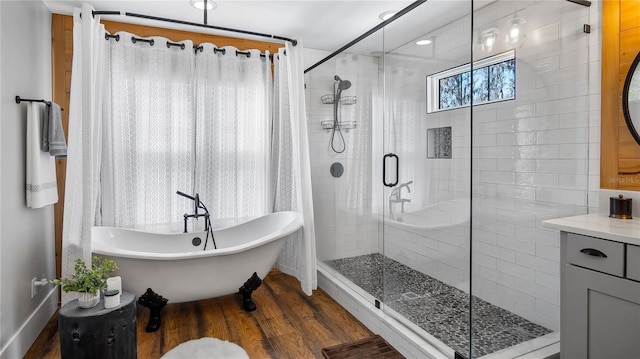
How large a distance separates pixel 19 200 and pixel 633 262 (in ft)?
11.0

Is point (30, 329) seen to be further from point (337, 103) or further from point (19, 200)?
point (337, 103)

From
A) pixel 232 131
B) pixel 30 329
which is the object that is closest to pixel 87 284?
pixel 30 329

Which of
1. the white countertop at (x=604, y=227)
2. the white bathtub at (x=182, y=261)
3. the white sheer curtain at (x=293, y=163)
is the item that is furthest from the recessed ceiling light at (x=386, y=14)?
the white countertop at (x=604, y=227)

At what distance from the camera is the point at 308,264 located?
2938 millimetres

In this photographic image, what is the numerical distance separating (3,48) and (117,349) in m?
1.88

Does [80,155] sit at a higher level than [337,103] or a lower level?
lower

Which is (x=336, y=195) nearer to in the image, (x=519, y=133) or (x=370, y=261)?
(x=370, y=261)

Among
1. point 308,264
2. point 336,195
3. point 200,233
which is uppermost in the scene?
point 336,195

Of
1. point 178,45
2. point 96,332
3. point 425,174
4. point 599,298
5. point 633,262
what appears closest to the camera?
point 633,262

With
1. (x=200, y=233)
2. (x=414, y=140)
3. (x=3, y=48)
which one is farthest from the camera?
(x=200, y=233)

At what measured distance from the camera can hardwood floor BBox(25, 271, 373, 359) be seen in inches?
90.0

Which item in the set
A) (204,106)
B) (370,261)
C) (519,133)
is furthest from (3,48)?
(519,133)

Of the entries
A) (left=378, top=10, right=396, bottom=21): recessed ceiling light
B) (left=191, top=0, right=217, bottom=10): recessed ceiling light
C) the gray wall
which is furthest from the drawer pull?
the gray wall

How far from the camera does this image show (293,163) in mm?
3037
